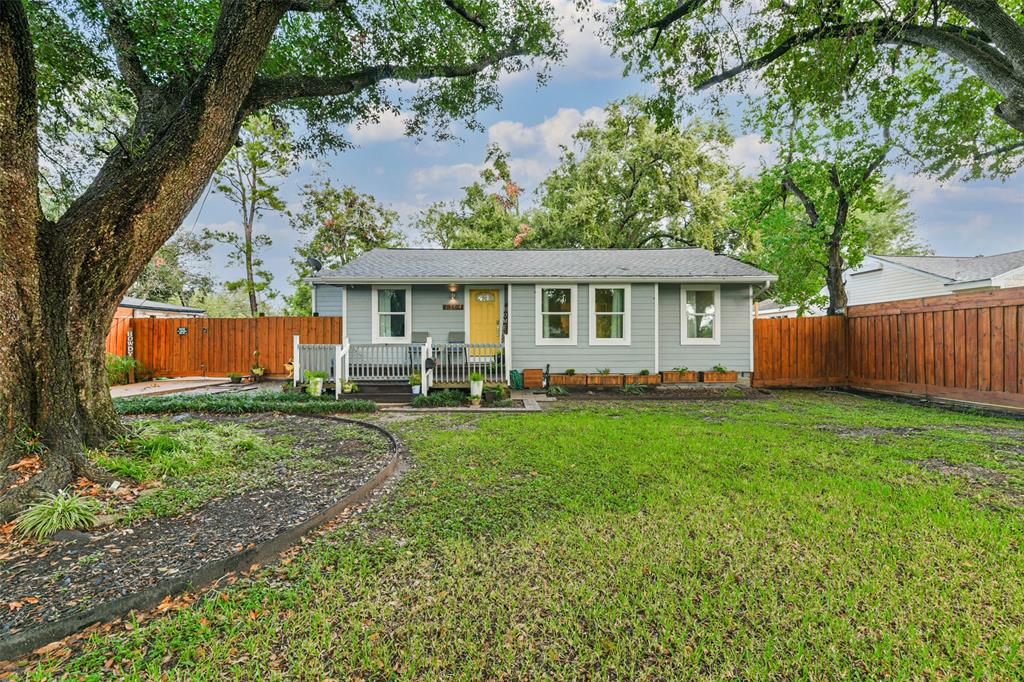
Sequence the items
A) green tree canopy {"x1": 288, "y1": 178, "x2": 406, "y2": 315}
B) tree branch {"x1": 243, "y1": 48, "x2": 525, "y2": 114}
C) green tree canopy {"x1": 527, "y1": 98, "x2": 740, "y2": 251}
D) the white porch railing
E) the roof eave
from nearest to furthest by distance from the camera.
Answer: tree branch {"x1": 243, "y1": 48, "x2": 525, "y2": 114}, the white porch railing, the roof eave, green tree canopy {"x1": 527, "y1": 98, "x2": 740, "y2": 251}, green tree canopy {"x1": 288, "y1": 178, "x2": 406, "y2": 315}

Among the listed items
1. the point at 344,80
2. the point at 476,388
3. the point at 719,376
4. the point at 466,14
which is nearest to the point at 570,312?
the point at 476,388

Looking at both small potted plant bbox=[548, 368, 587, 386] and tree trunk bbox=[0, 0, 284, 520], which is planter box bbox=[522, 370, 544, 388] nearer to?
small potted plant bbox=[548, 368, 587, 386]

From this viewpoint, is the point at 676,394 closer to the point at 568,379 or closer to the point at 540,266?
the point at 568,379

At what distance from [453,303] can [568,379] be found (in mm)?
3502

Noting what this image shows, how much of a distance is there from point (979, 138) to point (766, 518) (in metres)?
14.8

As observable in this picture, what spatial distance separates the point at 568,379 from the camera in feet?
32.8

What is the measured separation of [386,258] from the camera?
11.6 metres

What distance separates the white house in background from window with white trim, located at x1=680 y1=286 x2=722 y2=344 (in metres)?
7.67

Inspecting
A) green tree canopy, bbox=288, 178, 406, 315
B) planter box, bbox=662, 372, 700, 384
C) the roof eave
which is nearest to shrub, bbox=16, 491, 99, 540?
the roof eave

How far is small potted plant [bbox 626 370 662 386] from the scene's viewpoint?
32.5ft

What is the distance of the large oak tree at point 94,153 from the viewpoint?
3.12m

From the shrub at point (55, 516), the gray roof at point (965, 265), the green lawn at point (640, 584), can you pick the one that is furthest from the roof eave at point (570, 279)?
the gray roof at point (965, 265)

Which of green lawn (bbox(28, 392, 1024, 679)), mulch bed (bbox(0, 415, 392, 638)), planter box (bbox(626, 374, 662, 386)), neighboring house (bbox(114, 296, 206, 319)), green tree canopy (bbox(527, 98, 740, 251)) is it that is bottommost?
green lawn (bbox(28, 392, 1024, 679))

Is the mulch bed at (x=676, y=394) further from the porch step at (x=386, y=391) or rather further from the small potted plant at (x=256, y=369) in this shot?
the small potted plant at (x=256, y=369)
